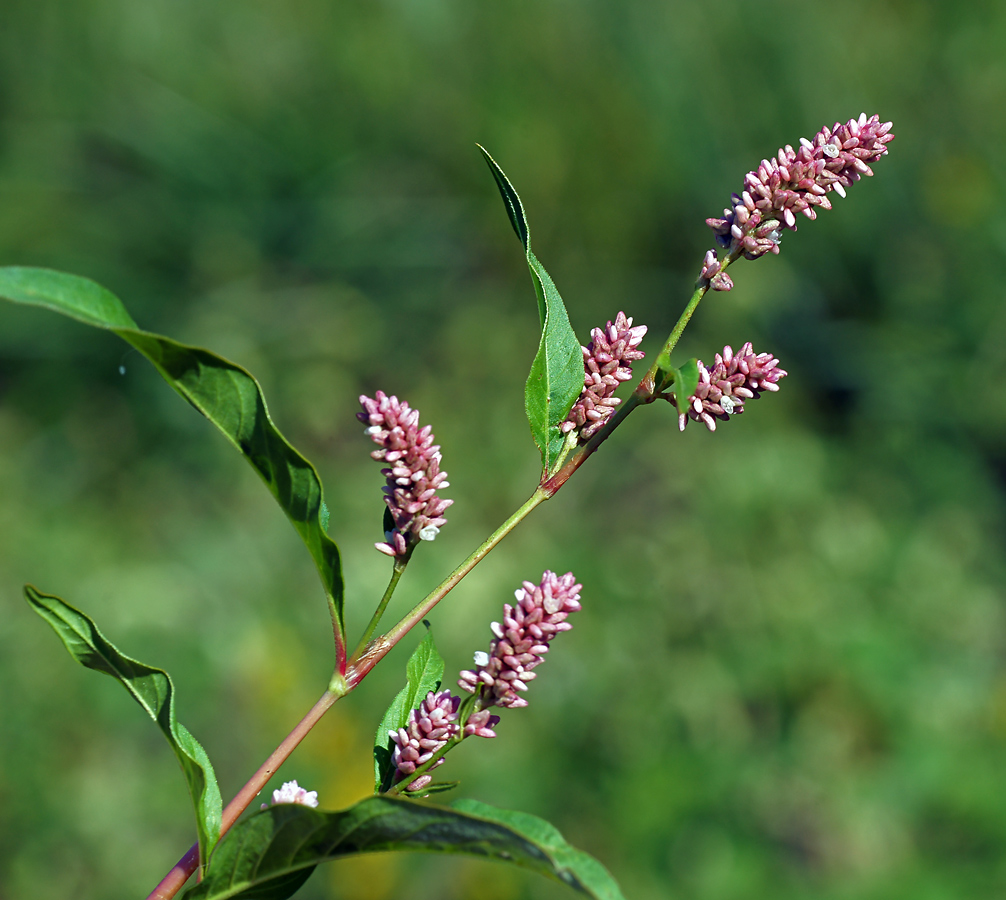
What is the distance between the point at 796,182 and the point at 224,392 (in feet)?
1.62

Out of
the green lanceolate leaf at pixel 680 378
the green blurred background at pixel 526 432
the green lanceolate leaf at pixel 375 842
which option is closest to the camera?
the green lanceolate leaf at pixel 375 842

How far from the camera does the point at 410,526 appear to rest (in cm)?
79

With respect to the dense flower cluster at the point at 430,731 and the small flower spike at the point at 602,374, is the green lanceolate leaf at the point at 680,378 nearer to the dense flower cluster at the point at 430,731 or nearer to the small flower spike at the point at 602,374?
the small flower spike at the point at 602,374

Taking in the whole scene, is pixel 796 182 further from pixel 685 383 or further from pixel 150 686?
pixel 150 686

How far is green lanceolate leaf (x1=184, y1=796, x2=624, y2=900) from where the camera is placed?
2.00ft

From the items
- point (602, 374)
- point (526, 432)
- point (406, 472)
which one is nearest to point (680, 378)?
point (602, 374)

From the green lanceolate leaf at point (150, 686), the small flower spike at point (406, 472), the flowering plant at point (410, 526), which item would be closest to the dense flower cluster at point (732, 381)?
the flowering plant at point (410, 526)

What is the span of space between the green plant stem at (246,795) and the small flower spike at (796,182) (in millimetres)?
482

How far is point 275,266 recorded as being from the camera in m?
4.79

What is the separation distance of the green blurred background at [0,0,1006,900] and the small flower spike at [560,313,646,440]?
93.7 inches

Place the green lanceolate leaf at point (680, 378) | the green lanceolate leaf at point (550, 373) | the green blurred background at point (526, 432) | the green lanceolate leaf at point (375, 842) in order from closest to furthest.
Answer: the green lanceolate leaf at point (375, 842) < the green lanceolate leaf at point (680, 378) < the green lanceolate leaf at point (550, 373) < the green blurred background at point (526, 432)

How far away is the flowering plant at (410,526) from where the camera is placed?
68 cm

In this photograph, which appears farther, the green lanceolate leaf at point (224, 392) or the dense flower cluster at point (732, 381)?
the dense flower cluster at point (732, 381)

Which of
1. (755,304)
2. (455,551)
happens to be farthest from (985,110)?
(455,551)
